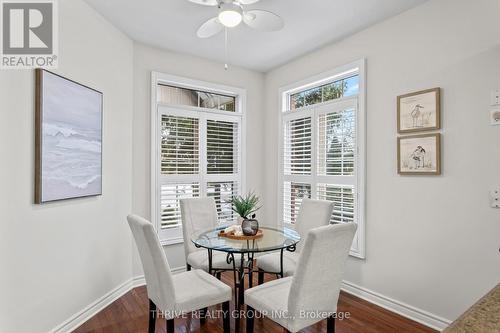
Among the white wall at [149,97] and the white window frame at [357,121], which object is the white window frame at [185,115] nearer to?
the white wall at [149,97]

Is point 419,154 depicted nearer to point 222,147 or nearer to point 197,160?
point 222,147

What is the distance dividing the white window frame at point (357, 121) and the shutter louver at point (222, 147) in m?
0.68

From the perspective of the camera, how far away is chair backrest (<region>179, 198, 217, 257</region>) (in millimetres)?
3006

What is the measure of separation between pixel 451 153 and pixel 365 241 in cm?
119

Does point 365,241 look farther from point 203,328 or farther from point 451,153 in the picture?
point 203,328

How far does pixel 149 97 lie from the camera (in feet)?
11.3

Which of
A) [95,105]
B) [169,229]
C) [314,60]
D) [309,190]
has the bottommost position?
[169,229]

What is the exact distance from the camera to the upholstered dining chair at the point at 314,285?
1672 mm

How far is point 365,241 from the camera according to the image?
299 centimetres

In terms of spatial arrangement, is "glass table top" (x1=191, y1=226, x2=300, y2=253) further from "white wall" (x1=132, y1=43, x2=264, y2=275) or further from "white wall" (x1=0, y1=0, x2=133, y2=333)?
"white wall" (x1=132, y1=43, x2=264, y2=275)

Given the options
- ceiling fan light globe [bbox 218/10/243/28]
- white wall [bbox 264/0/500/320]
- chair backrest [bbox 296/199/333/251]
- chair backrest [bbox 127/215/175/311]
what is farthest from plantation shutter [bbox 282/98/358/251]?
chair backrest [bbox 127/215/175/311]

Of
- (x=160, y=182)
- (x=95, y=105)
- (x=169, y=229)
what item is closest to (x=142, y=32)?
(x=95, y=105)

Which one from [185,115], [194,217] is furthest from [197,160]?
[194,217]

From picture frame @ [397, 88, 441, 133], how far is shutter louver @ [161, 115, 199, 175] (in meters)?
2.43
